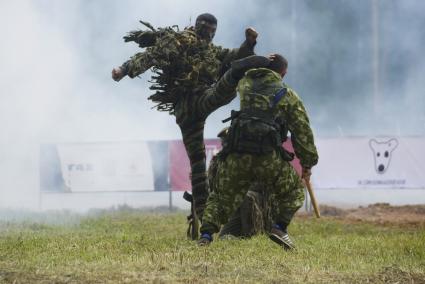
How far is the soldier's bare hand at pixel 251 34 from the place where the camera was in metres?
7.21

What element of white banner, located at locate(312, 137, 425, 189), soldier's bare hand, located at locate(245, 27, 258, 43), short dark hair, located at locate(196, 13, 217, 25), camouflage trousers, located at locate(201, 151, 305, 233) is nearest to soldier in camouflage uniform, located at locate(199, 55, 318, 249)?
camouflage trousers, located at locate(201, 151, 305, 233)

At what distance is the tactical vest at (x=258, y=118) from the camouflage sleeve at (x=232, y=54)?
3.07 ft

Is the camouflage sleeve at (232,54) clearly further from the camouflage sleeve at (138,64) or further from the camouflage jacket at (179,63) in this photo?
the camouflage sleeve at (138,64)

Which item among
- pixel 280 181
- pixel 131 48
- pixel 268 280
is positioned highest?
pixel 131 48

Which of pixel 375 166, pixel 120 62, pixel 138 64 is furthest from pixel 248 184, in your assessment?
pixel 120 62

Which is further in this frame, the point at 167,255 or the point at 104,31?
the point at 104,31

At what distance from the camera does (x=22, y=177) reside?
1839cm

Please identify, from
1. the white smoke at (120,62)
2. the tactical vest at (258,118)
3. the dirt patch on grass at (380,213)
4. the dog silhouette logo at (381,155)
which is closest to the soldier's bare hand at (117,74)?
the tactical vest at (258,118)

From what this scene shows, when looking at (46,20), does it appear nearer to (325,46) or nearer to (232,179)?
(325,46)

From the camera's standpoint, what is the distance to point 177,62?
7.97 metres

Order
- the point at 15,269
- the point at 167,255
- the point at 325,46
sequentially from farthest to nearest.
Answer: the point at 325,46
the point at 167,255
the point at 15,269

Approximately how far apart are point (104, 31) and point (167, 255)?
64.0 ft

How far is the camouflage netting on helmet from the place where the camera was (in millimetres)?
7879

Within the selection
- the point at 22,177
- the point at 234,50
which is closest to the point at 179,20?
the point at 22,177
